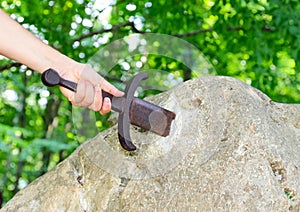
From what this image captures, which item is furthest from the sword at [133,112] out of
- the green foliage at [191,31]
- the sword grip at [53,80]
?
the green foliage at [191,31]

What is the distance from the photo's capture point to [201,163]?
2211 millimetres

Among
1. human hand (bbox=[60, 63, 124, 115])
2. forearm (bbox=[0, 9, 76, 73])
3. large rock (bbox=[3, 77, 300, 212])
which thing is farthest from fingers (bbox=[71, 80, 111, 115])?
large rock (bbox=[3, 77, 300, 212])

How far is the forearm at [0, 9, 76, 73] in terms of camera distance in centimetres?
190

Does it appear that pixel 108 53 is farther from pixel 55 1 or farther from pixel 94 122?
pixel 55 1

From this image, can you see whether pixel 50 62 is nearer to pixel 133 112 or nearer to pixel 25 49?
pixel 25 49

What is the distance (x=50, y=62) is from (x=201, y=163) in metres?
0.69

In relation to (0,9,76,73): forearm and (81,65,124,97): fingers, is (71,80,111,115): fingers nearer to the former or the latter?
(81,65,124,97): fingers

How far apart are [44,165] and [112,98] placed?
4.93 m

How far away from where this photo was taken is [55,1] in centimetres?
551

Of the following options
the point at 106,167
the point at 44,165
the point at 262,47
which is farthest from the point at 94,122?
the point at 44,165

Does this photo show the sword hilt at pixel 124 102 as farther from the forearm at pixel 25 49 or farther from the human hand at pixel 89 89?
the forearm at pixel 25 49

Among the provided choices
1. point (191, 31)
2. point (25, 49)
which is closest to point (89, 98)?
point (25, 49)

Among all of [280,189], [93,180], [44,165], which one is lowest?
[44,165]

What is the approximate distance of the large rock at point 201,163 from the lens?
214cm
